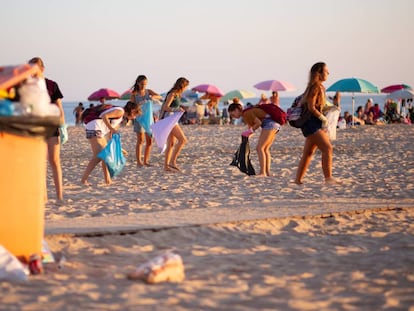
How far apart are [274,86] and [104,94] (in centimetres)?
760

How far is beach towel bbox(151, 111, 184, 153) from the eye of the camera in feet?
36.9

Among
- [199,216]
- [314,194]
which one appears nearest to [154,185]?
[314,194]

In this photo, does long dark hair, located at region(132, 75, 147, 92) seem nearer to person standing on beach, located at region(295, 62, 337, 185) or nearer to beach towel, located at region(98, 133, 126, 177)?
beach towel, located at region(98, 133, 126, 177)

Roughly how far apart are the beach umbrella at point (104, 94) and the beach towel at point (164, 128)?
1896 centimetres

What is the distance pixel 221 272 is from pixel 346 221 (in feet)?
7.64

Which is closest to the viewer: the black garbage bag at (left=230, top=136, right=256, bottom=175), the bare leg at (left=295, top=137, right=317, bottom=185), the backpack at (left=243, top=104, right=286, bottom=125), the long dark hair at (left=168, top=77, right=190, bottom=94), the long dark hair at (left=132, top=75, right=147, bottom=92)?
the bare leg at (left=295, top=137, right=317, bottom=185)

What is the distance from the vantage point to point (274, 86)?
93.1ft

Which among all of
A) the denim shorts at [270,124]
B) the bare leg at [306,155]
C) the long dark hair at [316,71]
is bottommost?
the bare leg at [306,155]

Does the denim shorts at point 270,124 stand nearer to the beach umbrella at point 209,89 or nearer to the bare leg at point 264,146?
the bare leg at point 264,146

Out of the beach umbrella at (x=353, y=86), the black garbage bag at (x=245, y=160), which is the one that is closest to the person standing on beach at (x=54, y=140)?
the black garbage bag at (x=245, y=160)

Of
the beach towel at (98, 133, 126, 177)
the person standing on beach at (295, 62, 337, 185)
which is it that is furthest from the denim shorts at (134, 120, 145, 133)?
the person standing on beach at (295, 62, 337, 185)

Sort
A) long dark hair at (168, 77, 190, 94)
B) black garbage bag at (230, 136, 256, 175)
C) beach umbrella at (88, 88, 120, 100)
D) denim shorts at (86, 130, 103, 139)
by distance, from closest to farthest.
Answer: denim shorts at (86, 130, 103, 139), black garbage bag at (230, 136, 256, 175), long dark hair at (168, 77, 190, 94), beach umbrella at (88, 88, 120, 100)

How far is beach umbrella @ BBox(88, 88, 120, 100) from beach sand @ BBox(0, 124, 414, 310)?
19601 mm

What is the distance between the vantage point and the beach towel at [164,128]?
1125 cm
